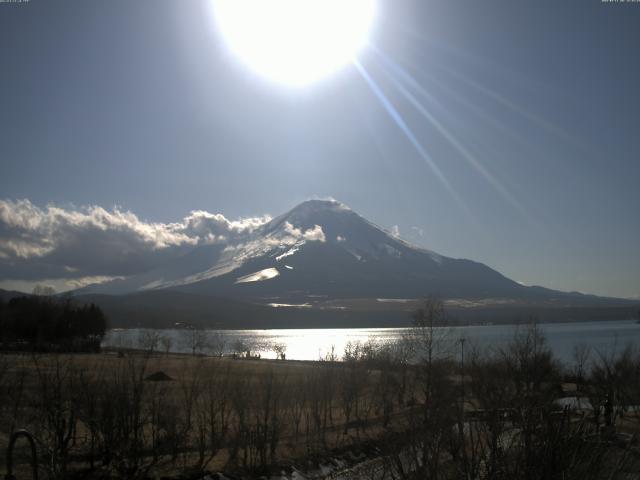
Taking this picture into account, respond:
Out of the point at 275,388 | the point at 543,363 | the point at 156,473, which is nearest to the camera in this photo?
the point at 156,473

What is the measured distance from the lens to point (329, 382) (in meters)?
33.2

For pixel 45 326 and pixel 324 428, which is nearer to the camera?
pixel 324 428

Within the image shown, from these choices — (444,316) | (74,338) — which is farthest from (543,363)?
(74,338)

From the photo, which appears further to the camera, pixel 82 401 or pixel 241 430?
pixel 241 430

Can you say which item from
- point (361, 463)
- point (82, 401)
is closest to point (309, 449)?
point (361, 463)

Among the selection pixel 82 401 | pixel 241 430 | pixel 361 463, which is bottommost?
pixel 361 463

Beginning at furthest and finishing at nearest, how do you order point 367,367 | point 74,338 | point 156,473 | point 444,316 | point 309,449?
point 74,338 → point 444,316 → point 367,367 → point 309,449 → point 156,473

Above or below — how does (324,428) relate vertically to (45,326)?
below

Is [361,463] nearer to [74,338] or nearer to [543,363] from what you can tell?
[543,363]

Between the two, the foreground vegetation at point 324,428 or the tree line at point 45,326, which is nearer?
the foreground vegetation at point 324,428

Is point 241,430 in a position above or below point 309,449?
above

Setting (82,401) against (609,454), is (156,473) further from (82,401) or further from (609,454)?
(609,454)

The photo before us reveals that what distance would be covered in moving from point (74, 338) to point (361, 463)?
3161 inches

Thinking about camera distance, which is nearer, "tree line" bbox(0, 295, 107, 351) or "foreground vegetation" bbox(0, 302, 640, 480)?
"foreground vegetation" bbox(0, 302, 640, 480)
